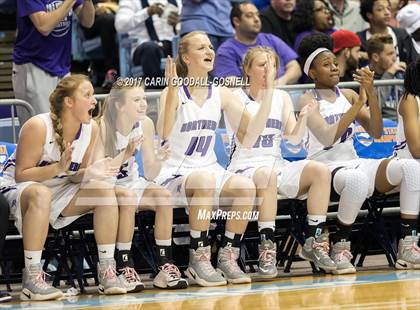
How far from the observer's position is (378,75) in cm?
1243

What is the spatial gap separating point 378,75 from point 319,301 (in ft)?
16.0

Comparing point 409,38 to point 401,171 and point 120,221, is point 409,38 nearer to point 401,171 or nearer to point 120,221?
point 401,171

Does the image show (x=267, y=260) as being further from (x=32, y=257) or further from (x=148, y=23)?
(x=148, y=23)

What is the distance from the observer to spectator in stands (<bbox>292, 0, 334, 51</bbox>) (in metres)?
13.2

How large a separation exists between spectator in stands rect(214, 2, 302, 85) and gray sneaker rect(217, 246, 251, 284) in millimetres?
2588

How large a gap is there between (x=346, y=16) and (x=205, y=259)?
586 centimetres

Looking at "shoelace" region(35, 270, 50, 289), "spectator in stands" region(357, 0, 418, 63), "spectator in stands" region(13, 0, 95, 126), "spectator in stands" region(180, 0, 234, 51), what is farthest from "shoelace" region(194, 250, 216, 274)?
"spectator in stands" region(357, 0, 418, 63)

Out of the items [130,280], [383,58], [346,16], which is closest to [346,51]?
[383,58]

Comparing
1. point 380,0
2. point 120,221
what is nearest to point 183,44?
point 120,221

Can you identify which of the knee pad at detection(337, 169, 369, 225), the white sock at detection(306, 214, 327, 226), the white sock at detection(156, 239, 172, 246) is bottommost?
the white sock at detection(156, 239, 172, 246)

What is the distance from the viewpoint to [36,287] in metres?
8.73

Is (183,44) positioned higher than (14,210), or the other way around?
(183,44)

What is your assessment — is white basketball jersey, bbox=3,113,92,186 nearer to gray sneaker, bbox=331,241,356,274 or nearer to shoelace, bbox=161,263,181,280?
shoelace, bbox=161,263,181,280

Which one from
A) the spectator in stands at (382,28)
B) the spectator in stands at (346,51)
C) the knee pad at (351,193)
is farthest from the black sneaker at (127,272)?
the spectator in stands at (382,28)
